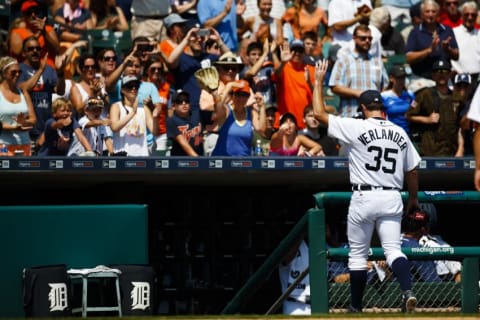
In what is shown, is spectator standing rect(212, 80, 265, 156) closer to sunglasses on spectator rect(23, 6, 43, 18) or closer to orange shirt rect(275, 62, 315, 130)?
orange shirt rect(275, 62, 315, 130)

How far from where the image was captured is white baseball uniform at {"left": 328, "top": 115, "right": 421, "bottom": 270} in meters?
7.50

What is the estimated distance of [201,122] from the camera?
37.0 feet

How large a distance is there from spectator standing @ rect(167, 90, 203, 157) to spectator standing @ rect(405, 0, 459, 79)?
2.96 metres

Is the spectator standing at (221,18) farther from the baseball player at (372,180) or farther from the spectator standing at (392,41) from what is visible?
the baseball player at (372,180)

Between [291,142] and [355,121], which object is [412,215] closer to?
[355,121]

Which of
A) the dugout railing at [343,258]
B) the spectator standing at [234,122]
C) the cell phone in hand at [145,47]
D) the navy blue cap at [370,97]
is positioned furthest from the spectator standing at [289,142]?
the navy blue cap at [370,97]

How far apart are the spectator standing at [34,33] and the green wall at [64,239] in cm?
233

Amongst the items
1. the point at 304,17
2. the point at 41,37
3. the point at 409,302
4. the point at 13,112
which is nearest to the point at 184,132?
the point at 13,112

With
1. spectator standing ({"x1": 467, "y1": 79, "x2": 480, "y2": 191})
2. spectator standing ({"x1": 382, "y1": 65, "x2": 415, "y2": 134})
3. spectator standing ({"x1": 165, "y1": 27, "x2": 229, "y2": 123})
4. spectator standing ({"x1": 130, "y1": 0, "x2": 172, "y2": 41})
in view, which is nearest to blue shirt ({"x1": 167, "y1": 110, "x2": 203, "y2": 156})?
spectator standing ({"x1": 165, "y1": 27, "x2": 229, "y2": 123})

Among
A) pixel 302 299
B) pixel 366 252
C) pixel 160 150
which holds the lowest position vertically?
pixel 302 299

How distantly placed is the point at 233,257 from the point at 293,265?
90 centimetres

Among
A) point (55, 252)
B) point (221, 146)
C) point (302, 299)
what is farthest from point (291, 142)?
point (55, 252)

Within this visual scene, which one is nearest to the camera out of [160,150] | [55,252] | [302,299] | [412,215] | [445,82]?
[412,215]

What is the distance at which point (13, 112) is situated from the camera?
10711mm
